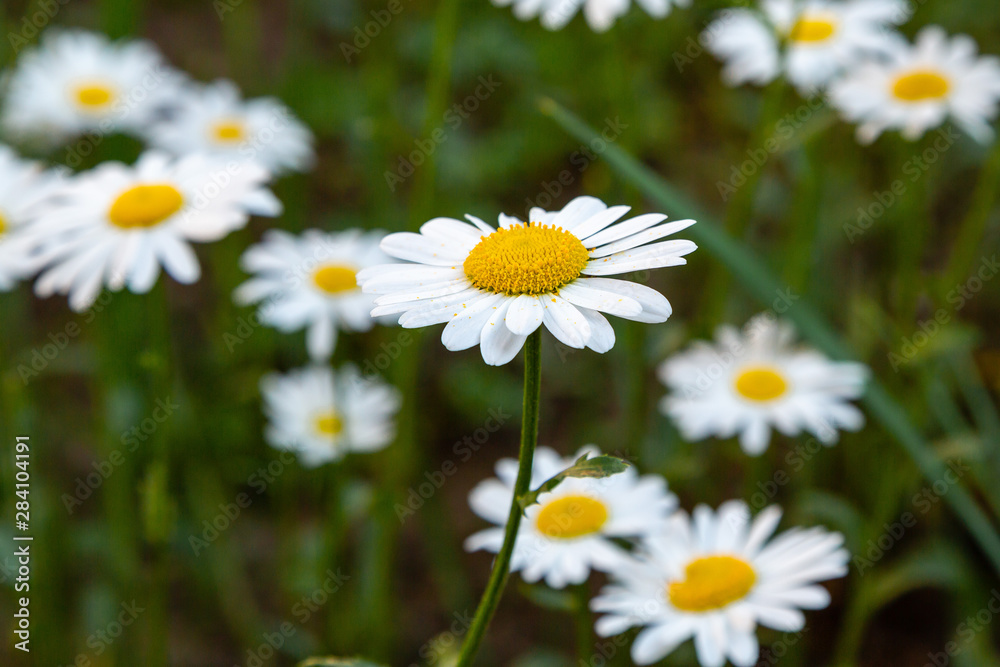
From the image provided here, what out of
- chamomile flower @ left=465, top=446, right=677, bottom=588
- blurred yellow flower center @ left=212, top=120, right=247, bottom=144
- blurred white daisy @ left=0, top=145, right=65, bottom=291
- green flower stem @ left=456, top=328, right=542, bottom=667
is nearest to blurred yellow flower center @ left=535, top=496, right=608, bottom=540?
chamomile flower @ left=465, top=446, right=677, bottom=588

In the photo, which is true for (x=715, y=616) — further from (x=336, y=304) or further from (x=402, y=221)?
(x=402, y=221)

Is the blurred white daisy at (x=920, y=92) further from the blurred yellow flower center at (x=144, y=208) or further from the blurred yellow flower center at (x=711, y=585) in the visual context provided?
the blurred yellow flower center at (x=144, y=208)

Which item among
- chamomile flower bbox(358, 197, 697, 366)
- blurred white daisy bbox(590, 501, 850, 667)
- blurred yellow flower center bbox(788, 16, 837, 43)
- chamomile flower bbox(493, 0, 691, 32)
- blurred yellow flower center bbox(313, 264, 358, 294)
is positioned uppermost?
blurred yellow flower center bbox(788, 16, 837, 43)

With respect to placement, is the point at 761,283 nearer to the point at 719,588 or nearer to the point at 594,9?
the point at 719,588

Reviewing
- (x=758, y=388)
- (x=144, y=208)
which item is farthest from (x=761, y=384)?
(x=144, y=208)

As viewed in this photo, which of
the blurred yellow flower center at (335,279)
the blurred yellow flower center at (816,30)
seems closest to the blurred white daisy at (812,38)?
the blurred yellow flower center at (816,30)

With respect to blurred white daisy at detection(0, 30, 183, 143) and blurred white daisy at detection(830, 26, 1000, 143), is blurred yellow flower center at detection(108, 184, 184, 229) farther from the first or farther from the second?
blurred white daisy at detection(830, 26, 1000, 143)

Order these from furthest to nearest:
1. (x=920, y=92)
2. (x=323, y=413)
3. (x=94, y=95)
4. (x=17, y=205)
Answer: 1. (x=94, y=95)
2. (x=323, y=413)
3. (x=920, y=92)
4. (x=17, y=205)
